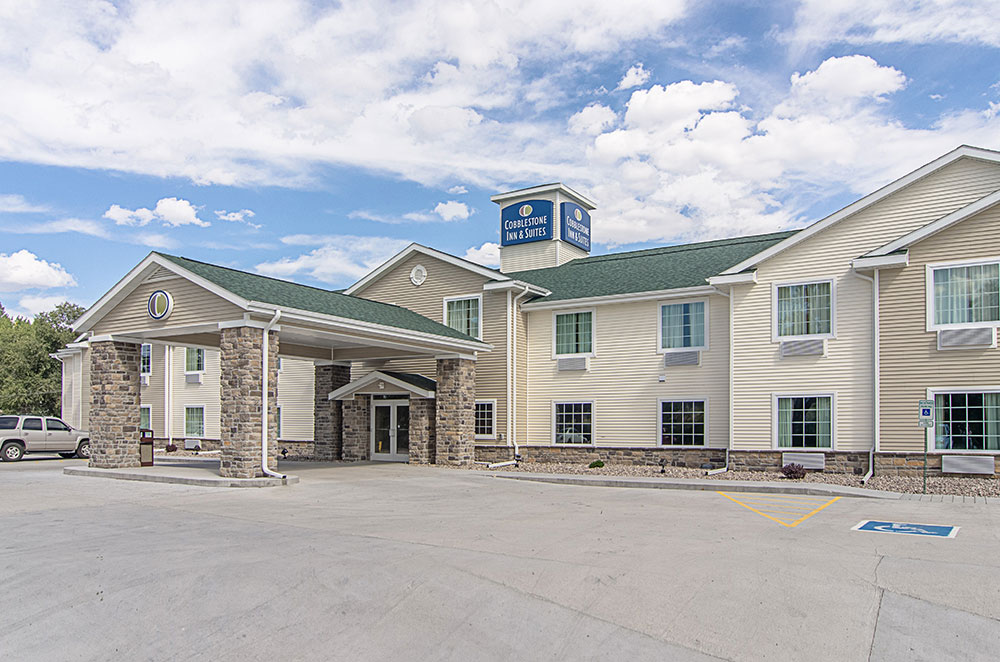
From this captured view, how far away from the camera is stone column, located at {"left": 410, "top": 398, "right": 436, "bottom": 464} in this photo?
24.0m

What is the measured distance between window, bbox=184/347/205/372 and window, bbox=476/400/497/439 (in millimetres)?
13924

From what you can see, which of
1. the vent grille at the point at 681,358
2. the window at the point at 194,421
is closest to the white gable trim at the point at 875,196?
the vent grille at the point at 681,358

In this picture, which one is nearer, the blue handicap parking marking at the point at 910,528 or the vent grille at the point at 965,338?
the blue handicap parking marking at the point at 910,528

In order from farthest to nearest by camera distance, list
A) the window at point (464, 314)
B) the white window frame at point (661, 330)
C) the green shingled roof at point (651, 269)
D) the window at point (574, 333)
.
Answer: the window at point (464, 314)
the window at point (574, 333)
the green shingled roof at point (651, 269)
the white window frame at point (661, 330)

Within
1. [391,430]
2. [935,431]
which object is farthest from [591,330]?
[935,431]

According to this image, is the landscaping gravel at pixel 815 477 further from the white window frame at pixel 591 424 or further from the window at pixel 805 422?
the window at pixel 805 422

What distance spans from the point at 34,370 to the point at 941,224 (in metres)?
45.1

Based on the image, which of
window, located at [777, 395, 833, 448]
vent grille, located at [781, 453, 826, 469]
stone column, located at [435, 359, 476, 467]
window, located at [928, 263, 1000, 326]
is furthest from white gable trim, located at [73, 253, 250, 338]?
window, located at [928, 263, 1000, 326]

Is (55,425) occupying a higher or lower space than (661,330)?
lower

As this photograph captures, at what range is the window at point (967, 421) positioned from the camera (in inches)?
684

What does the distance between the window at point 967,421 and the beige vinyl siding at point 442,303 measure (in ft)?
38.4

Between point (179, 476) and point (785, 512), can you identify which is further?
point (179, 476)

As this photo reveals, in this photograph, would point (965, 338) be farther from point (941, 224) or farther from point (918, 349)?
point (941, 224)

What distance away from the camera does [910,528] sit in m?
11.8
